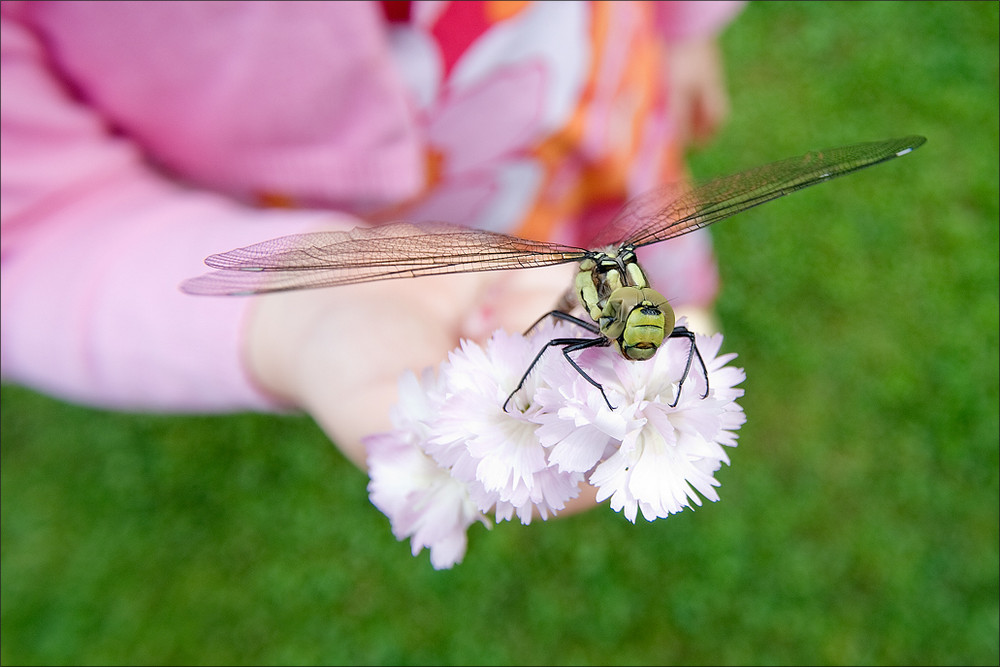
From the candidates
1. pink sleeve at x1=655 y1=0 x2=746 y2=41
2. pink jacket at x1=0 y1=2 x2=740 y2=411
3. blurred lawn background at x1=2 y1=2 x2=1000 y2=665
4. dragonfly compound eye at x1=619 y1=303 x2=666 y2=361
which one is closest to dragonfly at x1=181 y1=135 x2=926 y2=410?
dragonfly compound eye at x1=619 y1=303 x2=666 y2=361

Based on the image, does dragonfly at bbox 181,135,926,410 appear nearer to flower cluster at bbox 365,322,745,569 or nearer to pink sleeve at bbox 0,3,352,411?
flower cluster at bbox 365,322,745,569

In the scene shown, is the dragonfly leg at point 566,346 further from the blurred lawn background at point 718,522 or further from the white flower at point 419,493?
the blurred lawn background at point 718,522

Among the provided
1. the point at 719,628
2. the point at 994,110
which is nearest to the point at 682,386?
the point at 719,628

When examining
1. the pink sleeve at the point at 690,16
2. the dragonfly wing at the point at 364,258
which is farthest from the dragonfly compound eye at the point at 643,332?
the pink sleeve at the point at 690,16

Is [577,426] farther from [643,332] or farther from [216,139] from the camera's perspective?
[216,139]

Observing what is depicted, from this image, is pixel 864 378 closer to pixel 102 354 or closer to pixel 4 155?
pixel 102 354

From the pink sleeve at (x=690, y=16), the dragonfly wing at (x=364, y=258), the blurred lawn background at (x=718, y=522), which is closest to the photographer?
the dragonfly wing at (x=364, y=258)

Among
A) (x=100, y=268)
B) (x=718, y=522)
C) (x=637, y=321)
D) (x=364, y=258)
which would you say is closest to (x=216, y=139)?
(x=100, y=268)
